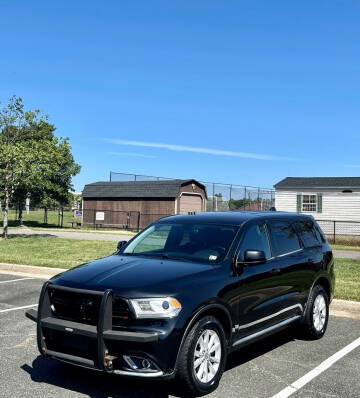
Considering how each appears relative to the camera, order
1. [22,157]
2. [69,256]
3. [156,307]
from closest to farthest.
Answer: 1. [156,307]
2. [69,256]
3. [22,157]

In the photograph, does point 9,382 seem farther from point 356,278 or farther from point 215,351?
point 356,278

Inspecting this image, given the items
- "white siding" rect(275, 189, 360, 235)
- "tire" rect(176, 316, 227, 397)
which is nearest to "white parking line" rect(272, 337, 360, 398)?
"tire" rect(176, 316, 227, 397)

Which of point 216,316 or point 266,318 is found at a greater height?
point 216,316

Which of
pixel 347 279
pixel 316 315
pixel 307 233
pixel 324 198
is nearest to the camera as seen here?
pixel 316 315

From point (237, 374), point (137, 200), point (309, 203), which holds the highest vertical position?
point (137, 200)

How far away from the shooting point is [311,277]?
6.49 m

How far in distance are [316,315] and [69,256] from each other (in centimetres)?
1004

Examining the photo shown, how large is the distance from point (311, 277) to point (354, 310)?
2234 mm

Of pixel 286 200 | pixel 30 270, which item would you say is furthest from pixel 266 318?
pixel 286 200

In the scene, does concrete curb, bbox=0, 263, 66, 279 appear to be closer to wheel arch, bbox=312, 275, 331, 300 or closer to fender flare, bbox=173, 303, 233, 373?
wheel arch, bbox=312, 275, 331, 300

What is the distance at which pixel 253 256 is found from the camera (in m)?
4.99

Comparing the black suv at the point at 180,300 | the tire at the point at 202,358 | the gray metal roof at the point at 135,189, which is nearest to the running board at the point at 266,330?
the black suv at the point at 180,300

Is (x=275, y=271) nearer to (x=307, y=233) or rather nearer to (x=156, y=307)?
(x=307, y=233)

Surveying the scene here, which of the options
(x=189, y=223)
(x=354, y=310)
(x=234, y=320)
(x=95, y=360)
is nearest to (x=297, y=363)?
(x=234, y=320)
